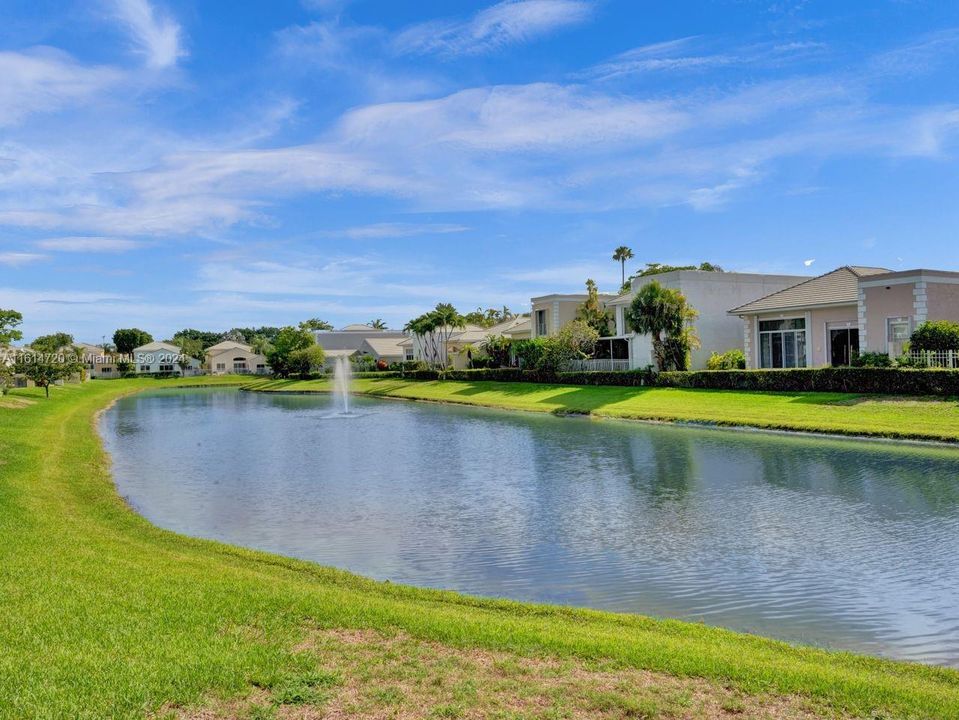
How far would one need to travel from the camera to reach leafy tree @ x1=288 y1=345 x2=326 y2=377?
289 feet

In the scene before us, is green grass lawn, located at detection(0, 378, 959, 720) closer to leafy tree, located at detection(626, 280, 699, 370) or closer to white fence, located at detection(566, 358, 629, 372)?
leafy tree, located at detection(626, 280, 699, 370)

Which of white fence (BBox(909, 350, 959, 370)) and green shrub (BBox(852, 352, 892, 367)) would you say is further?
green shrub (BBox(852, 352, 892, 367))

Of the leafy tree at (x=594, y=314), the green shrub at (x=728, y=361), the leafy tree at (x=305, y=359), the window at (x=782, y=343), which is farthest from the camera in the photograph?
the leafy tree at (x=305, y=359)

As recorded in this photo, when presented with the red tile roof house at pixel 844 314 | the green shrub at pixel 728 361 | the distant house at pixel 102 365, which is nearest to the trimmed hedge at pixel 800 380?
the red tile roof house at pixel 844 314

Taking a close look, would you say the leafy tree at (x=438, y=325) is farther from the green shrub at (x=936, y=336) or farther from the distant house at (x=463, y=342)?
the green shrub at (x=936, y=336)

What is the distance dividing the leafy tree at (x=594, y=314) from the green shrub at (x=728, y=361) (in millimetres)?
13533

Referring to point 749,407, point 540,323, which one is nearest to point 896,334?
point 749,407

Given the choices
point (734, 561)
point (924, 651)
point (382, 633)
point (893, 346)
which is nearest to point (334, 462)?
point (734, 561)

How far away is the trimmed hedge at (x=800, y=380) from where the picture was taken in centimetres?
2958

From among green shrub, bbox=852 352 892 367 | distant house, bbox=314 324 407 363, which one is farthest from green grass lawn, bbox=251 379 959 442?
distant house, bbox=314 324 407 363

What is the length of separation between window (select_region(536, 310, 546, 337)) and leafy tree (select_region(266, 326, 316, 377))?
37927 mm

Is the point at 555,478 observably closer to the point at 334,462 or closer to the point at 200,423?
the point at 334,462

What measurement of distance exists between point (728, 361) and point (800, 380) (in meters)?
9.82

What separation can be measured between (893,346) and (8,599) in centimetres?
3588
